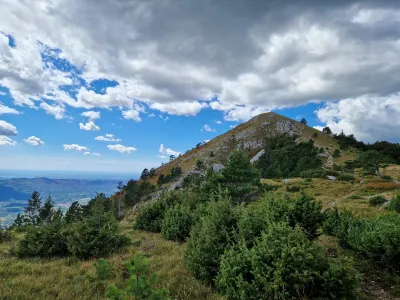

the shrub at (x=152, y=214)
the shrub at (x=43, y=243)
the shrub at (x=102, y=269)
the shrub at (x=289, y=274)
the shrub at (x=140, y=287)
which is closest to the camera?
the shrub at (x=140, y=287)

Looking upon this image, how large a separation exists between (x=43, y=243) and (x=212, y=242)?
10025mm

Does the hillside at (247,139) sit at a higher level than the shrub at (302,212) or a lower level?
higher

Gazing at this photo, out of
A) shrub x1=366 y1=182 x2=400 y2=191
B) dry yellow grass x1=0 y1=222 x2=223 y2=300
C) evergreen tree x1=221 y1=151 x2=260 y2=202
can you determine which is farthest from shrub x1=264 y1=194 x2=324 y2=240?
shrub x1=366 y1=182 x2=400 y2=191

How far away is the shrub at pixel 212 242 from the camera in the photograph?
8.69m

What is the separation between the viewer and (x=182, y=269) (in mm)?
10000

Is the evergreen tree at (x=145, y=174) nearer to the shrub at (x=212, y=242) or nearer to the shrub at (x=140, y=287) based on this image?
the shrub at (x=212, y=242)

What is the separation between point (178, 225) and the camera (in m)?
17.0

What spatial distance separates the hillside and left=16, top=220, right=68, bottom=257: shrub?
10263 cm

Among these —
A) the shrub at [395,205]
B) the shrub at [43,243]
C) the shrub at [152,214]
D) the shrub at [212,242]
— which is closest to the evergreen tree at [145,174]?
the shrub at [152,214]

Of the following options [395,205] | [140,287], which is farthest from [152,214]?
[140,287]

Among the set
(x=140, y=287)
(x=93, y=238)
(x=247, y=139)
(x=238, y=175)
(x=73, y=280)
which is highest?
(x=247, y=139)

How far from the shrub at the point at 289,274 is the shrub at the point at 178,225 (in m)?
9.82

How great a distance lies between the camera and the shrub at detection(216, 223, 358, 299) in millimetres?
6492

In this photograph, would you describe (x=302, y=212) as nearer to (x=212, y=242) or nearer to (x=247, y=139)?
(x=212, y=242)
